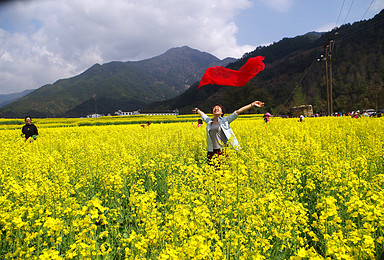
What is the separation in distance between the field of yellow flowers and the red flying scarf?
2.29 m

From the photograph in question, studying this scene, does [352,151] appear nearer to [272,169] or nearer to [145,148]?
[272,169]

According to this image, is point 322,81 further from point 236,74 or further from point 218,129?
point 218,129

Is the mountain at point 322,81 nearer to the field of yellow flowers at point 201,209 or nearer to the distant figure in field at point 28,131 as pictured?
the distant figure in field at point 28,131

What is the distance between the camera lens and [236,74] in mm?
7148

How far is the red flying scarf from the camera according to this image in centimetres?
655

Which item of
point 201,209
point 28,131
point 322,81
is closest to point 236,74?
point 201,209

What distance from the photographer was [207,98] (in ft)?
398

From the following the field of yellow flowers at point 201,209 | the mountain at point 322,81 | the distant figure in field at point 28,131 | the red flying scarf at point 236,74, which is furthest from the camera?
the mountain at point 322,81

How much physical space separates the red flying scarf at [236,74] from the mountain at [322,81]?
38.5 metres

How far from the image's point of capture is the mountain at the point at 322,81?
64125mm

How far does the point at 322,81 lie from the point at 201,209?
3768 inches

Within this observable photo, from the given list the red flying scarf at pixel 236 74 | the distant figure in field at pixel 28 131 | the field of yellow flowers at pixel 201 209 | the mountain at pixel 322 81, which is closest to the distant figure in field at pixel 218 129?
the field of yellow flowers at pixel 201 209

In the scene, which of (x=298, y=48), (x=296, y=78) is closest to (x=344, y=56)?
(x=296, y=78)

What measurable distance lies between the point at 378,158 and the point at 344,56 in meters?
107
